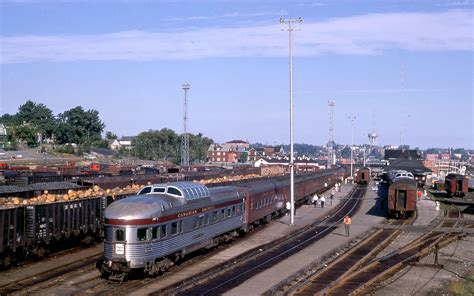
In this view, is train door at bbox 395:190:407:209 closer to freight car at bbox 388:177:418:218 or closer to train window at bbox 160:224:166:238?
freight car at bbox 388:177:418:218

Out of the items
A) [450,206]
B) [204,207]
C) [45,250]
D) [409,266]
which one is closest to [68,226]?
[45,250]

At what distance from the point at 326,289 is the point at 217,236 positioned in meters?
10.7

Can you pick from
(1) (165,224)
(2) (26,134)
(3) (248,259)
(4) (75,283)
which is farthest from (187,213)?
(2) (26,134)

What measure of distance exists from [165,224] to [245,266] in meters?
5.15

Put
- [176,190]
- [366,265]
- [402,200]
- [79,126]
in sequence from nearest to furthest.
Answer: [176,190]
[366,265]
[402,200]
[79,126]

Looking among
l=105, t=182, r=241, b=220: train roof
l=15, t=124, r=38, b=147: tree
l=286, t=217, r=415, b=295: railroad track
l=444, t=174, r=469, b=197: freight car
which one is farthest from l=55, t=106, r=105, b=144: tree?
l=105, t=182, r=241, b=220: train roof

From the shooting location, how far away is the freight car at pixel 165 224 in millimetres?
24000

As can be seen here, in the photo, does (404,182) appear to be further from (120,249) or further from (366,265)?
(120,249)

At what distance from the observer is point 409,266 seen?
101 ft

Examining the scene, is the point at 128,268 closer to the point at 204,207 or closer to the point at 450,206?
the point at 204,207

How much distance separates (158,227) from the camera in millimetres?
24984

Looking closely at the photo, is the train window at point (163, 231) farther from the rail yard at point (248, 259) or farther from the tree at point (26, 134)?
the tree at point (26, 134)

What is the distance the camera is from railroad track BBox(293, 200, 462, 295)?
24.8 metres

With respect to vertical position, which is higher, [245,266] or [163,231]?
[163,231]
